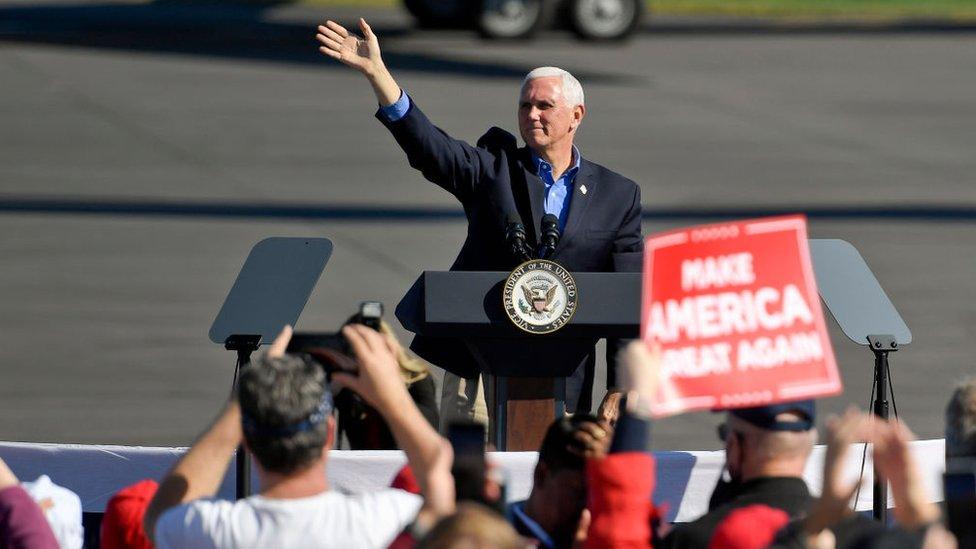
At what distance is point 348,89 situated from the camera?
20.4 metres

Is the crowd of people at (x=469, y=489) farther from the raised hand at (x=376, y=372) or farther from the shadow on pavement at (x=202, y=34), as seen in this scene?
the shadow on pavement at (x=202, y=34)

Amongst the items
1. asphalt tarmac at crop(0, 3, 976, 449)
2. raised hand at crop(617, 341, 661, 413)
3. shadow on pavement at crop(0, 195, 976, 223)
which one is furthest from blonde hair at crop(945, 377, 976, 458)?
shadow on pavement at crop(0, 195, 976, 223)

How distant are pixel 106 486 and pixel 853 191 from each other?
35.9ft

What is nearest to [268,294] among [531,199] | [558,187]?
[531,199]

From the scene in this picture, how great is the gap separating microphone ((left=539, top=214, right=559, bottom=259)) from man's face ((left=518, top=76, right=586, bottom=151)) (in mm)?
300

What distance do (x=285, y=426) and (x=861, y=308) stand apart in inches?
104

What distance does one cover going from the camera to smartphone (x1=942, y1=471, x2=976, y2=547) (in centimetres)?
332

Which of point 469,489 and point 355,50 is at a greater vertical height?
point 355,50

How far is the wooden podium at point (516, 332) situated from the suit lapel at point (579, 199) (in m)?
0.47

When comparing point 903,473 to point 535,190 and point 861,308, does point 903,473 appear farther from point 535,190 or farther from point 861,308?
point 535,190

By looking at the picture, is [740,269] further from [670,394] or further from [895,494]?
[895,494]

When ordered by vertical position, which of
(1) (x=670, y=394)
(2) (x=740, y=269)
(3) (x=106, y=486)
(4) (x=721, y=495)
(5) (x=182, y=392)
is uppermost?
(2) (x=740, y=269)

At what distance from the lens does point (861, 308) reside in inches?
209

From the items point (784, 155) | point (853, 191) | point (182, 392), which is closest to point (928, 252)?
point (853, 191)
